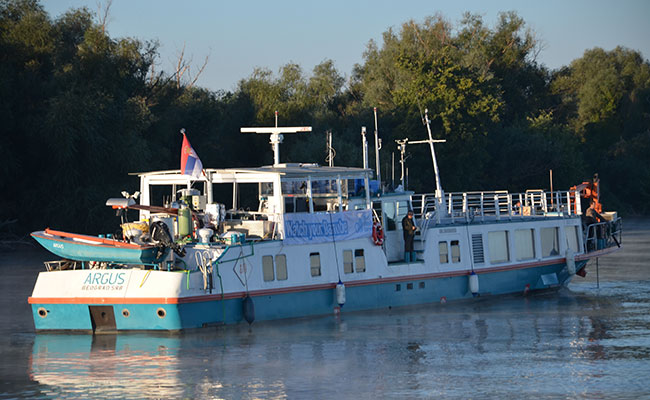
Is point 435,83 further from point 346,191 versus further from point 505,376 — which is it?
point 505,376

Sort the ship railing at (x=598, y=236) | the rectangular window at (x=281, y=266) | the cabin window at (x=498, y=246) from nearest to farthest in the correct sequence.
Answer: the rectangular window at (x=281, y=266), the cabin window at (x=498, y=246), the ship railing at (x=598, y=236)

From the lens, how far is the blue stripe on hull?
23312 millimetres

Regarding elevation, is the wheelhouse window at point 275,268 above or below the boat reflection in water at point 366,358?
above

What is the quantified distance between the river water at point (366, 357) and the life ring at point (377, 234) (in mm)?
1981

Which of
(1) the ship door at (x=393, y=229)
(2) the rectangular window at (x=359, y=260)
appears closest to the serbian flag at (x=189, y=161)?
(2) the rectangular window at (x=359, y=260)

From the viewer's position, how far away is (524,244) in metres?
31.5

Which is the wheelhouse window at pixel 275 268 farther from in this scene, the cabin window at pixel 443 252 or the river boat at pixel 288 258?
the cabin window at pixel 443 252

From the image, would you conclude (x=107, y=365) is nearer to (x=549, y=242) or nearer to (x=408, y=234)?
(x=408, y=234)

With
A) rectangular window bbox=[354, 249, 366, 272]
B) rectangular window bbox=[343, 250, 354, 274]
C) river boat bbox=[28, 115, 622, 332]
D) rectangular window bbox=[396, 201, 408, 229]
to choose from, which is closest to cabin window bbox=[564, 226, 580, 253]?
river boat bbox=[28, 115, 622, 332]

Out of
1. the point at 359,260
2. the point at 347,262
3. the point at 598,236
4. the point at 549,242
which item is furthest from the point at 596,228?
the point at 347,262

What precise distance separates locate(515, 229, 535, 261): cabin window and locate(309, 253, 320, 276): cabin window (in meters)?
8.02

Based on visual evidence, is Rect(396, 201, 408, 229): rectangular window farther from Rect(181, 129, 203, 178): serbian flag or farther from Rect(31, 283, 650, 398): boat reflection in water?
Rect(181, 129, 203, 178): serbian flag

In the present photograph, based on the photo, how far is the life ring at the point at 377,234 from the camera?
89.8 feet

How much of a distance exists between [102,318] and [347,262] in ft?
22.3
